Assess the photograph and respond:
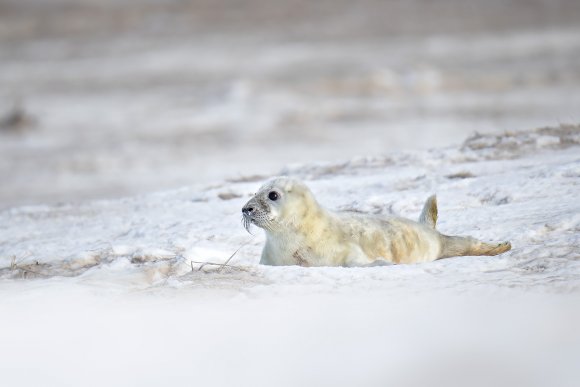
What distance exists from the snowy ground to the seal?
25 cm

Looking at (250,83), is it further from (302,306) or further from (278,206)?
(302,306)

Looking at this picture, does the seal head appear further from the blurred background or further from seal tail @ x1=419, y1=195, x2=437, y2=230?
the blurred background

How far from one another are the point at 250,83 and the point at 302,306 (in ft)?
38.9

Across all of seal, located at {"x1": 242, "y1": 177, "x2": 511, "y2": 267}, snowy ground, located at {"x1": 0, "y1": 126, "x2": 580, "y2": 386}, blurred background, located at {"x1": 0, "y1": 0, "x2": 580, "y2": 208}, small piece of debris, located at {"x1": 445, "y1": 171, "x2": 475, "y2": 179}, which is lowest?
snowy ground, located at {"x1": 0, "y1": 126, "x2": 580, "y2": 386}

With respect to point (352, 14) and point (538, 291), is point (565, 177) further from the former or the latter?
point (352, 14)

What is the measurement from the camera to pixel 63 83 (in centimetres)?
1738

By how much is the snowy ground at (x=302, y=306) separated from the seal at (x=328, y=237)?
0.25 metres

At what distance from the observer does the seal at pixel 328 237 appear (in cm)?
532

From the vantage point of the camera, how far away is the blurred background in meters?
12.5

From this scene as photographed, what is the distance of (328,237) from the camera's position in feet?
17.6

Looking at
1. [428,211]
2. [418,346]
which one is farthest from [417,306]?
[428,211]

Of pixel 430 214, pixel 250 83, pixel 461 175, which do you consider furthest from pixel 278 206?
pixel 250 83

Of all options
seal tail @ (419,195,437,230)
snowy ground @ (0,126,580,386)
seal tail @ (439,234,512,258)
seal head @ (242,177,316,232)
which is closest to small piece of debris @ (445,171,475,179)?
snowy ground @ (0,126,580,386)

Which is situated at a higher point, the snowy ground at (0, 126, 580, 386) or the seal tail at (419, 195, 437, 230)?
the seal tail at (419, 195, 437, 230)
